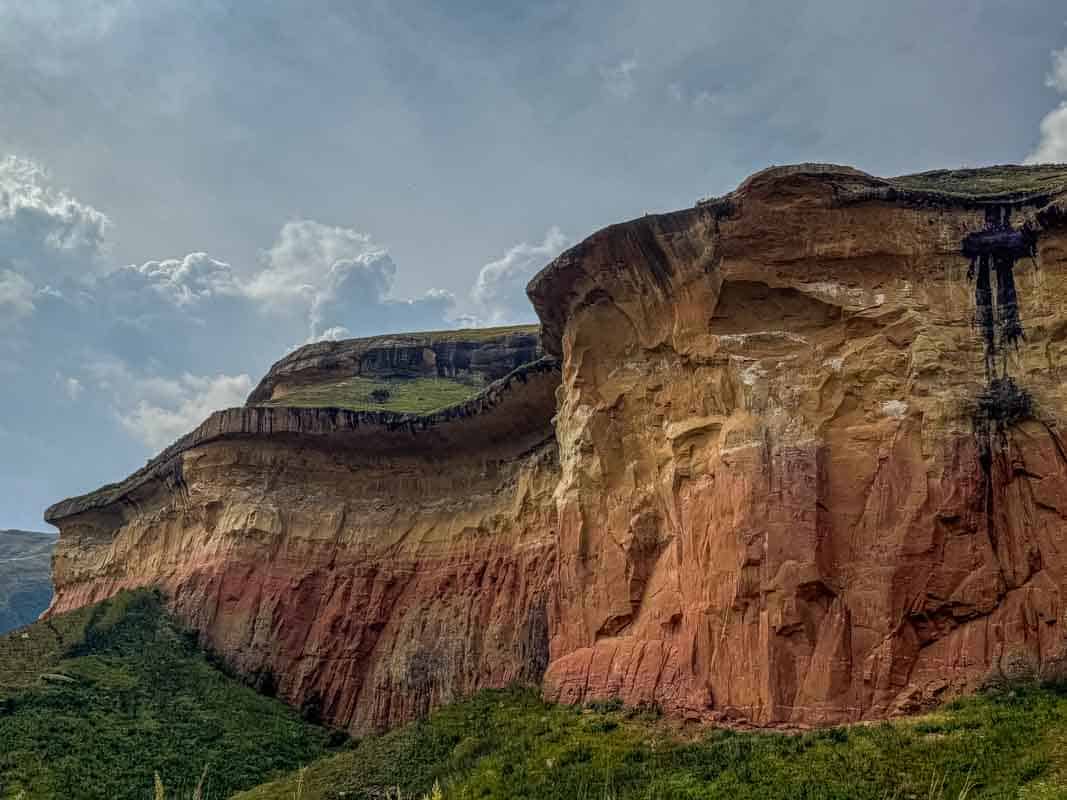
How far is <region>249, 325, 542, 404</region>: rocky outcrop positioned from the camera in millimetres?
51406

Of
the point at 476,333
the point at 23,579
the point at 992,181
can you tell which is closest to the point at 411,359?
the point at 476,333

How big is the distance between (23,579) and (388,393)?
80295 mm

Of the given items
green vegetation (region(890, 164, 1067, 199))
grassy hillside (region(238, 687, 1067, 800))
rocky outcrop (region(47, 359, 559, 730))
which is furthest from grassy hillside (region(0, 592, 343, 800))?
green vegetation (region(890, 164, 1067, 199))

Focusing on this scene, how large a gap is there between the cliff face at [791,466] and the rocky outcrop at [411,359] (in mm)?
17983

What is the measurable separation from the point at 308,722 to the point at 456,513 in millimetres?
8628

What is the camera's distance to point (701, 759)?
18875 mm

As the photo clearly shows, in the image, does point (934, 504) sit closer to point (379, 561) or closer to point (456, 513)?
point (456, 513)

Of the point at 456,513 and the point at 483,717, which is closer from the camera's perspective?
the point at 483,717

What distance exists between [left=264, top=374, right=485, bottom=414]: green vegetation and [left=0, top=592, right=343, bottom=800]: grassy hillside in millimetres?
12562

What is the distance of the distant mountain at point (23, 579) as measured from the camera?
101m

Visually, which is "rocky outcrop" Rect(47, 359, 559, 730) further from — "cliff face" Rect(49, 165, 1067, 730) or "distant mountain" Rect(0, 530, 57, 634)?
"distant mountain" Rect(0, 530, 57, 634)

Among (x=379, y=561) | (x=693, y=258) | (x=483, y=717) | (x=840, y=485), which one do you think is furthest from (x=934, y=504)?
(x=379, y=561)

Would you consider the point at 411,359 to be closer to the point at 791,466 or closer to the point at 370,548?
the point at 370,548

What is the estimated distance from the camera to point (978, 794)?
1479cm
